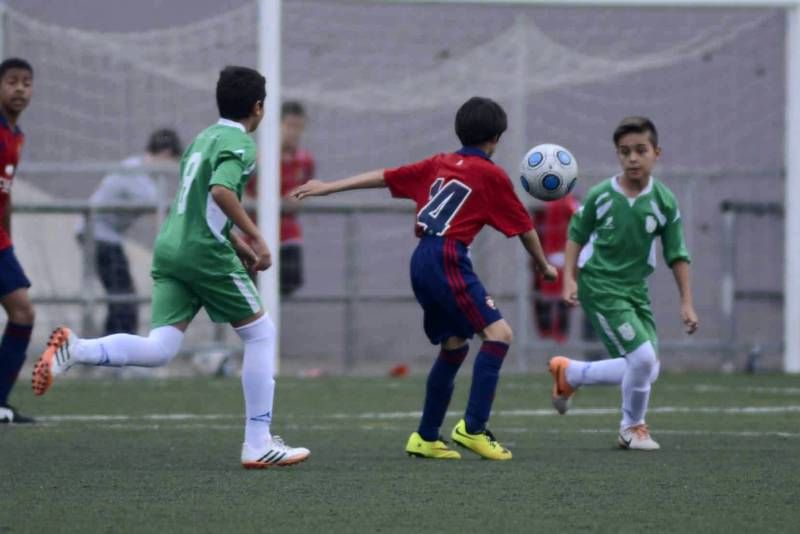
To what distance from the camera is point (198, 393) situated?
1172 cm

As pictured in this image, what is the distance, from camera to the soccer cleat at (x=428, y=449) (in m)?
7.62

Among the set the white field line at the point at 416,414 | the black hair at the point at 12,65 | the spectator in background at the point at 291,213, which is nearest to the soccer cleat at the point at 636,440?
the white field line at the point at 416,414

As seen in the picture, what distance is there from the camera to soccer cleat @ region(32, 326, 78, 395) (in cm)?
698

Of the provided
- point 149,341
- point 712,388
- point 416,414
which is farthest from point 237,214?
point 712,388

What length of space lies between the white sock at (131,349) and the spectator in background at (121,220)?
270 inches

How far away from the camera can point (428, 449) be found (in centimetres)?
763

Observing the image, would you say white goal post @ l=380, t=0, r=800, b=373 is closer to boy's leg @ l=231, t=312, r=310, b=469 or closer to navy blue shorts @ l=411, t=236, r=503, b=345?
navy blue shorts @ l=411, t=236, r=503, b=345

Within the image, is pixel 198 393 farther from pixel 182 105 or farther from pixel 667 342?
pixel 667 342

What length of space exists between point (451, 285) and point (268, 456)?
1.14 m

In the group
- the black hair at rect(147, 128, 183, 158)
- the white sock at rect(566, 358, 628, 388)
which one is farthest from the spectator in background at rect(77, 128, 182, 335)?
the white sock at rect(566, 358, 628, 388)

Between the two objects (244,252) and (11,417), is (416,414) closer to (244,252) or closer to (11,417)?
(11,417)

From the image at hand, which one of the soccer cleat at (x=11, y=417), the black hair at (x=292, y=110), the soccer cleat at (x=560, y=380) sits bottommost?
the soccer cleat at (x=11, y=417)

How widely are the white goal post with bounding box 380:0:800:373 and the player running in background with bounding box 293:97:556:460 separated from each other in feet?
21.2

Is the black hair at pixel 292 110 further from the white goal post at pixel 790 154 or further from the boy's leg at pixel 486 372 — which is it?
the boy's leg at pixel 486 372
